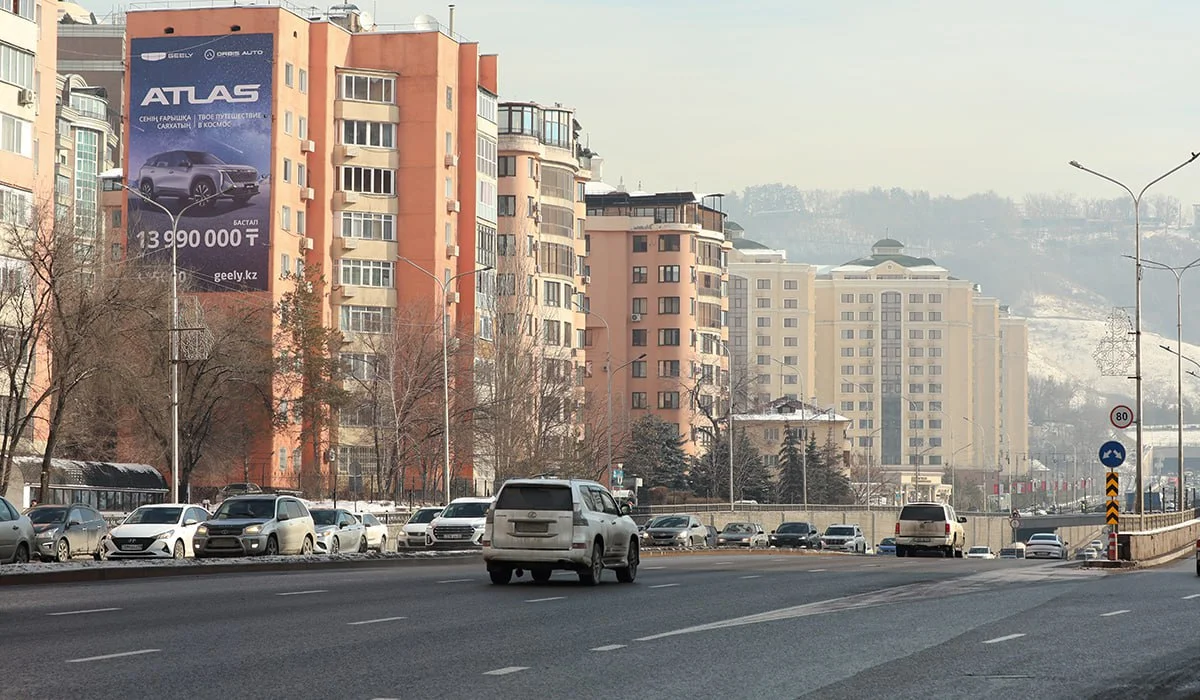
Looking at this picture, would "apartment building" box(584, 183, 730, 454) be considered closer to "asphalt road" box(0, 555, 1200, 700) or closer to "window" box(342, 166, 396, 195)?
"window" box(342, 166, 396, 195)

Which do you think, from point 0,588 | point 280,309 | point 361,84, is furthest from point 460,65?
point 0,588

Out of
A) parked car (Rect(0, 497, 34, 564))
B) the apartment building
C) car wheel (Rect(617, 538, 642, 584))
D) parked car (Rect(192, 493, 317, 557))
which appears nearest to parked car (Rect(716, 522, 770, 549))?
parked car (Rect(192, 493, 317, 557))

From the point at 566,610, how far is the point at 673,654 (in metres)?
6.14

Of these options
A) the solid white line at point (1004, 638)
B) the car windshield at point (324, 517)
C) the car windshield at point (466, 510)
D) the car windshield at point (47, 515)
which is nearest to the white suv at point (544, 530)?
the solid white line at point (1004, 638)

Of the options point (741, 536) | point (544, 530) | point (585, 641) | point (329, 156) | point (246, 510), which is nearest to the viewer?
point (585, 641)

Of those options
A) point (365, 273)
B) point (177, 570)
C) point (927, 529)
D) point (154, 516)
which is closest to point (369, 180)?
point (365, 273)

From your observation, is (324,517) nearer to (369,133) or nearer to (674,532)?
(674,532)

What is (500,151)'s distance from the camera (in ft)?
360

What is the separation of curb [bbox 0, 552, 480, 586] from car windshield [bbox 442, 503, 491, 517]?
8.98m

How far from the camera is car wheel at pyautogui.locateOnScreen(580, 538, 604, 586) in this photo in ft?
95.6

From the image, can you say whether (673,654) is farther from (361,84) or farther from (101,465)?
(361,84)

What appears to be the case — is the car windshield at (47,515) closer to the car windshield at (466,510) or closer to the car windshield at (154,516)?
the car windshield at (154,516)

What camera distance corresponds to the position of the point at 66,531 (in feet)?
137

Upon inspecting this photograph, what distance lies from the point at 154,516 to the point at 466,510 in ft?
38.0
